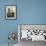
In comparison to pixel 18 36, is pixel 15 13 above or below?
above

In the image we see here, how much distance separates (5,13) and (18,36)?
3.17 feet

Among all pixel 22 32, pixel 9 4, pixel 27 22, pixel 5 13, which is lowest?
pixel 22 32

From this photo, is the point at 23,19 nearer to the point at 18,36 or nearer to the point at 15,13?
the point at 15,13

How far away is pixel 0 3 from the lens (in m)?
4.65

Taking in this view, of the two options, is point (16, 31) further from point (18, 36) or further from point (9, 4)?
point (9, 4)

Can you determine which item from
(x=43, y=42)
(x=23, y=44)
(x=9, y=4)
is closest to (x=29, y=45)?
(x=23, y=44)

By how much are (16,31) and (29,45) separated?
0.83 m

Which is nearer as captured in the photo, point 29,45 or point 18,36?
point 29,45

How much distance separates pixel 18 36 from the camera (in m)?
4.56

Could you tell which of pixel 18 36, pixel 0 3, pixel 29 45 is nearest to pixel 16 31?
pixel 18 36

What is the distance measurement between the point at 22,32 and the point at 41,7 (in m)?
1.16

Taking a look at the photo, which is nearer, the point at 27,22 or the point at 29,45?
the point at 29,45

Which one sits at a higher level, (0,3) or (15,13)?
(0,3)

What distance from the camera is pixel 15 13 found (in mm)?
4660
